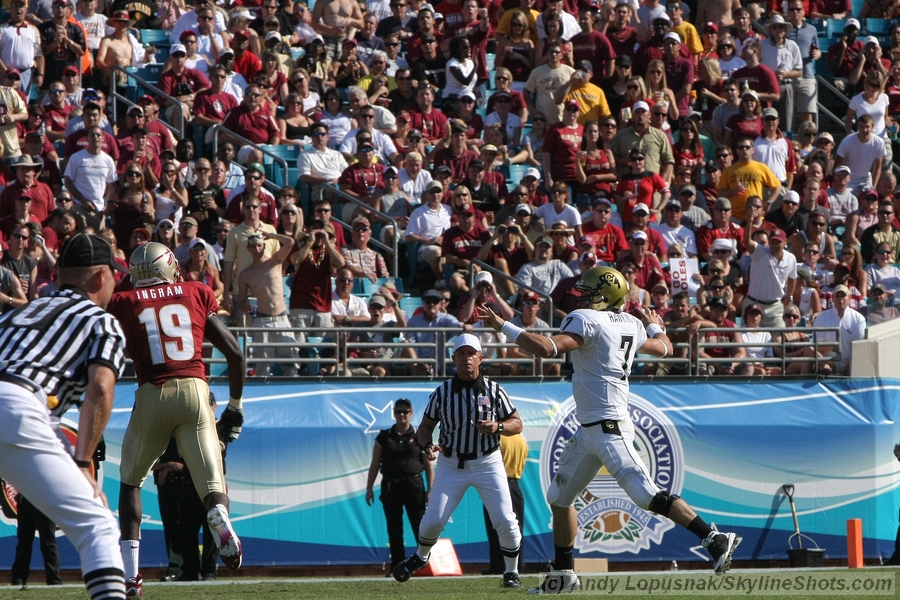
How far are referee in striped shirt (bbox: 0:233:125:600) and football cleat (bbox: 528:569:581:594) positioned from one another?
3618mm

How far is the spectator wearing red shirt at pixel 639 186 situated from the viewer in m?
16.1

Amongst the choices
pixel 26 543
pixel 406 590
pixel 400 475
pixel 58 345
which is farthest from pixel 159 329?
pixel 400 475

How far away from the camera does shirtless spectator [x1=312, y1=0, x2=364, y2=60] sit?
17781 millimetres

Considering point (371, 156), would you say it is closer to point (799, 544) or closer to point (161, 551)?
point (161, 551)

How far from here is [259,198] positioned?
46.2ft

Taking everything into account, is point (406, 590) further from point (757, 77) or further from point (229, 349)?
point (757, 77)

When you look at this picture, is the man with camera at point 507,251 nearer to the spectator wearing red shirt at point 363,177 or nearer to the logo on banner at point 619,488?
the spectator wearing red shirt at point 363,177

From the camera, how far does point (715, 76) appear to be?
60.0 feet

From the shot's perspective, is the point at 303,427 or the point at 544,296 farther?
the point at 544,296

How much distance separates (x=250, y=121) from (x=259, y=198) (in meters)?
2.02

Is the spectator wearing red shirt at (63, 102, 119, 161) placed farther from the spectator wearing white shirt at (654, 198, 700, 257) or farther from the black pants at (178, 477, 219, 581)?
the spectator wearing white shirt at (654, 198, 700, 257)

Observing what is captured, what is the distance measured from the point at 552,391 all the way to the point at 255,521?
3.34 meters

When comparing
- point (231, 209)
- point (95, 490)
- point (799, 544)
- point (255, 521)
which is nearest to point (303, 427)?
point (255, 521)

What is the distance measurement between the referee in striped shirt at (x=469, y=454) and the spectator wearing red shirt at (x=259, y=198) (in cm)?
474
